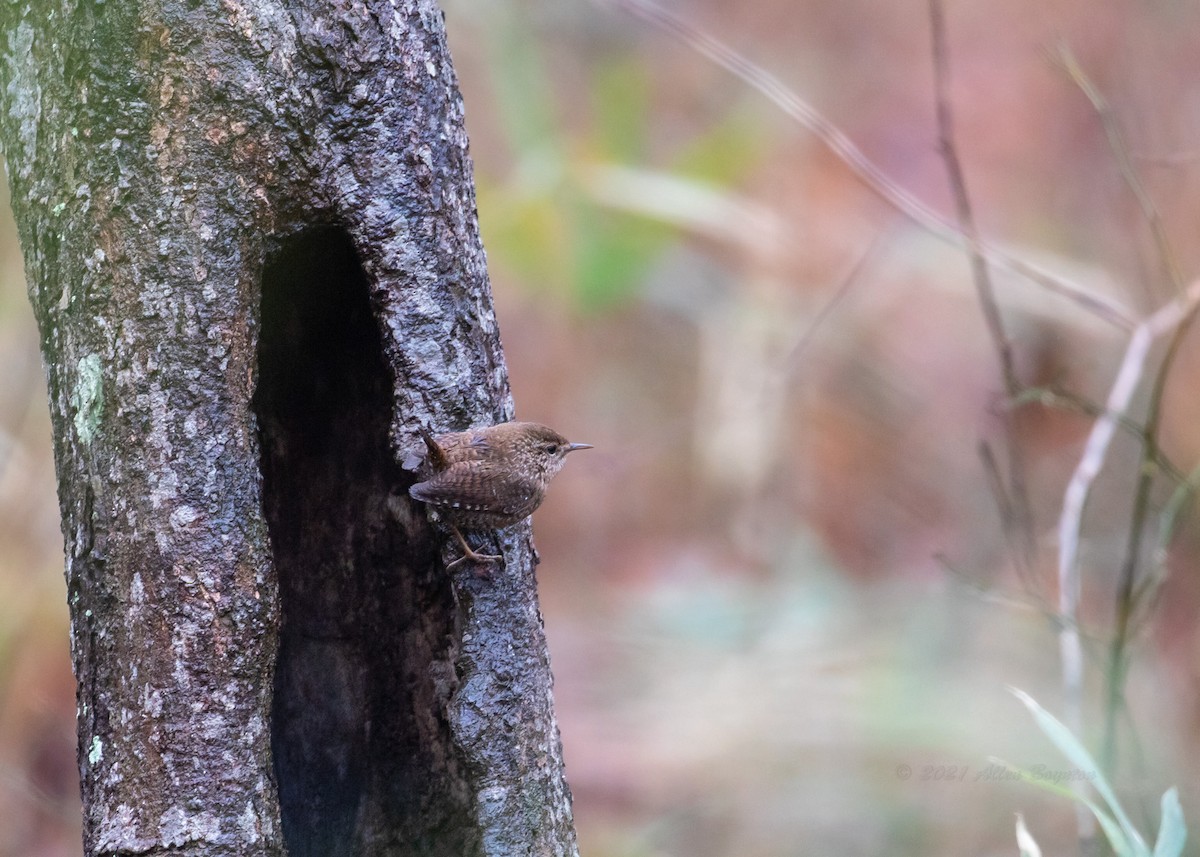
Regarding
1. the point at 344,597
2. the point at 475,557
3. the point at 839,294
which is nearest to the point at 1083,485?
the point at 839,294

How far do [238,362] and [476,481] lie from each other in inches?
20.0

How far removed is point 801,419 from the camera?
759cm

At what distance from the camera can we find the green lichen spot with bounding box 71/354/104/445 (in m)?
1.96

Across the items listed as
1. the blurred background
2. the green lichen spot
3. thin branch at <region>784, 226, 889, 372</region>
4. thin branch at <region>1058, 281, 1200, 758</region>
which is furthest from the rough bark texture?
the blurred background

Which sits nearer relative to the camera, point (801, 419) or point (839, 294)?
point (839, 294)

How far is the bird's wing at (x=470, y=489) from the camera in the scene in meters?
2.17

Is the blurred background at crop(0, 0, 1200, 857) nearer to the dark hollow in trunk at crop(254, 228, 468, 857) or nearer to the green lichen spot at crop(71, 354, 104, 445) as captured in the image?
the dark hollow in trunk at crop(254, 228, 468, 857)

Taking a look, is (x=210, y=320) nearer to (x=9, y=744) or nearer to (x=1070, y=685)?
(x=1070, y=685)

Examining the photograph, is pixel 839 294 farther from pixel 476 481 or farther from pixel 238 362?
pixel 238 362

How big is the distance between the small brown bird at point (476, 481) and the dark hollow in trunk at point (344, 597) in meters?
0.11

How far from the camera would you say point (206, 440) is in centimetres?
197

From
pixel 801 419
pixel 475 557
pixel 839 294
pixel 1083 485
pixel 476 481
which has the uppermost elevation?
pixel 801 419

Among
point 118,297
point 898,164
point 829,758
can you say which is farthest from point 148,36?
point 898,164

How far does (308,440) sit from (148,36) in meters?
0.84
